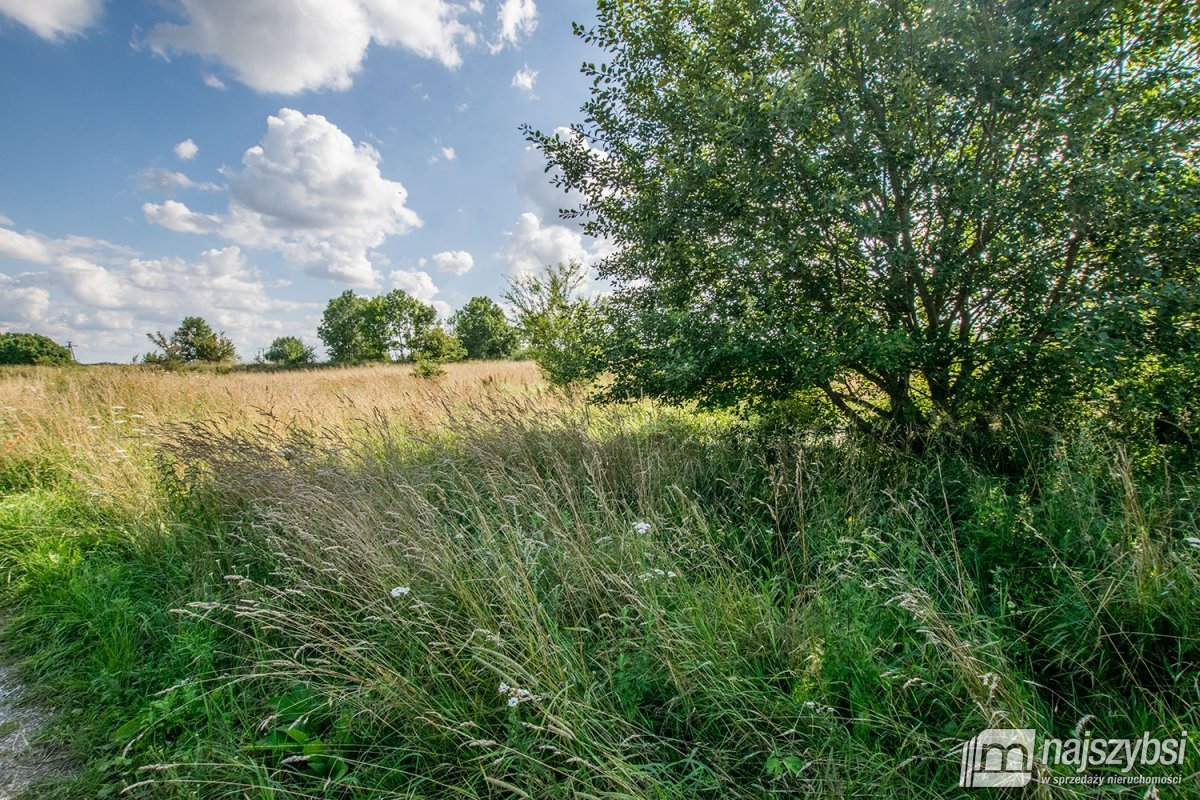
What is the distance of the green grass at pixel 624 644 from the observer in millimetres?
1858

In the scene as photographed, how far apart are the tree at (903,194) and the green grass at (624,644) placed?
0.97m

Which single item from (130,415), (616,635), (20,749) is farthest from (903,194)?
(130,415)

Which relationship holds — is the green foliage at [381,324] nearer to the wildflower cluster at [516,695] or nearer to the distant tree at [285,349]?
the distant tree at [285,349]

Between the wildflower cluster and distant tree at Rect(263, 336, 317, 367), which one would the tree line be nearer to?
distant tree at Rect(263, 336, 317, 367)

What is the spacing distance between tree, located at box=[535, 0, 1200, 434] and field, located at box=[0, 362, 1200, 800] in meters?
0.86

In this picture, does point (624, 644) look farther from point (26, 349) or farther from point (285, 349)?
point (285, 349)

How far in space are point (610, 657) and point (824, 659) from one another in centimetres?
100

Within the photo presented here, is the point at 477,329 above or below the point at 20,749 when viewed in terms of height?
above

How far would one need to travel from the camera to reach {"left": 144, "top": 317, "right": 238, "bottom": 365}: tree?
20.7 m

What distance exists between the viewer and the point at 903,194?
13.9 feet

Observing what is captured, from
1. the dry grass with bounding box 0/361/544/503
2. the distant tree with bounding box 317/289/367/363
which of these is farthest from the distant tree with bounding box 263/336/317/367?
the dry grass with bounding box 0/361/544/503

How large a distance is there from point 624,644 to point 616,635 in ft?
0.66

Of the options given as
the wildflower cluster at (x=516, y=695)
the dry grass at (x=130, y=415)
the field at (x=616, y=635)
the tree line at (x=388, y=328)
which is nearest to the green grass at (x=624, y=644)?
the field at (x=616, y=635)

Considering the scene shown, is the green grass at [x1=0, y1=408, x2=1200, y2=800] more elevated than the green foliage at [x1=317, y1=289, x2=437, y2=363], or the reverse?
the green foliage at [x1=317, y1=289, x2=437, y2=363]
